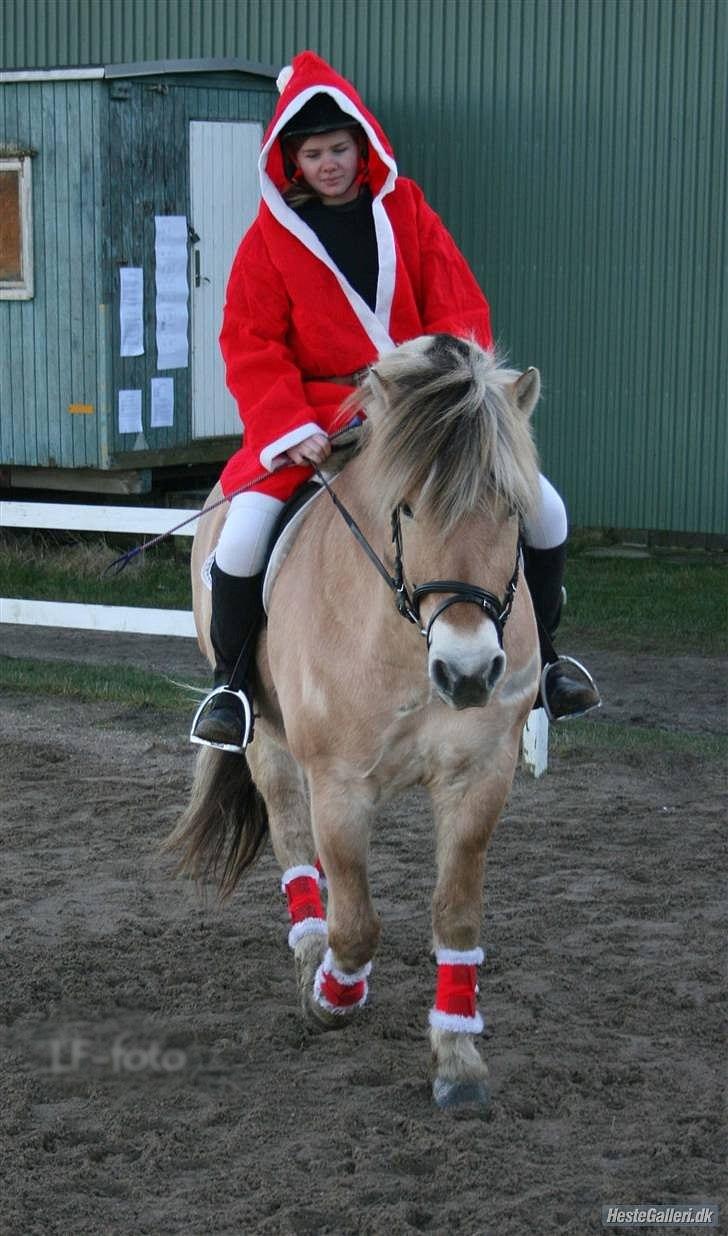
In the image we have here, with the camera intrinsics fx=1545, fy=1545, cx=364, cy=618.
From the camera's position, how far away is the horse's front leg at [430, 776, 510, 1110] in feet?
12.3

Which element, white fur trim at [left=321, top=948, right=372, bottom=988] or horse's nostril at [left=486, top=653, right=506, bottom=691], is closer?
horse's nostril at [left=486, top=653, right=506, bottom=691]

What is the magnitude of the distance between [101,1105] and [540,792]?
3.17 m

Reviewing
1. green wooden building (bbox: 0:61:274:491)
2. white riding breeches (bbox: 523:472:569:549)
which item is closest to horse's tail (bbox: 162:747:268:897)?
white riding breeches (bbox: 523:472:569:549)

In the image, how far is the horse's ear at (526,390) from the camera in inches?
139

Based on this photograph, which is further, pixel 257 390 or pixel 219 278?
pixel 219 278

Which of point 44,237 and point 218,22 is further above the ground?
point 218,22

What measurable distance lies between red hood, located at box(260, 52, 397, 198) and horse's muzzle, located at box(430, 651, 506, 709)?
1712mm

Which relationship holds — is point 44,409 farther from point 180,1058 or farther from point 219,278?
point 180,1058

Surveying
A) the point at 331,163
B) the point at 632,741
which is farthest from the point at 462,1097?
the point at 632,741

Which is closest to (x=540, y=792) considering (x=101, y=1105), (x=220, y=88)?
(x=101, y=1105)

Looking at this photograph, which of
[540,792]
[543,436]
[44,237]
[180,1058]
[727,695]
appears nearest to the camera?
[180,1058]

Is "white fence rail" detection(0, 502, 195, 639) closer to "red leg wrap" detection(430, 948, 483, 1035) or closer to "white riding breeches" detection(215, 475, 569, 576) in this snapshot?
"white riding breeches" detection(215, 475, 569, 576)

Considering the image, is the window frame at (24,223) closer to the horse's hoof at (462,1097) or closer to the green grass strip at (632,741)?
the green grass strip at (632,741)

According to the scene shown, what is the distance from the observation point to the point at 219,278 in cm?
1185
